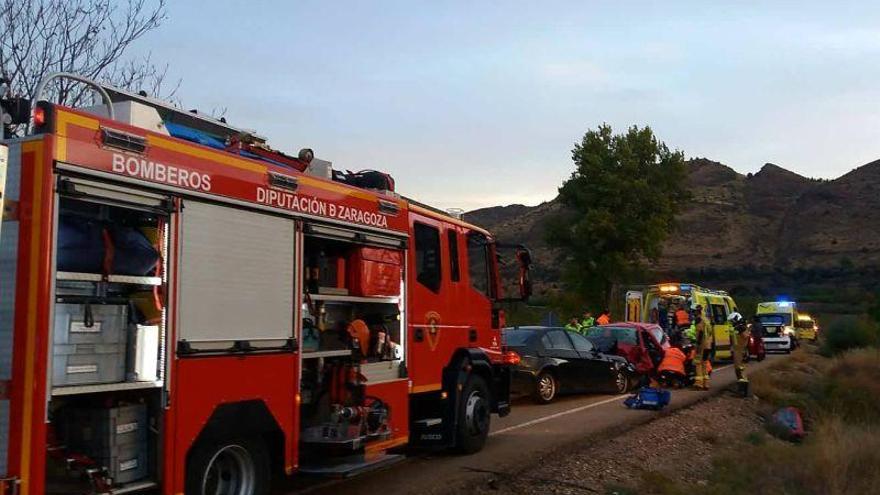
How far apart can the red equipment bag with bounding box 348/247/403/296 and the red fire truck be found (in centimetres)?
2

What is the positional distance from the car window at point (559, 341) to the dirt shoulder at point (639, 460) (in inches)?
95.8

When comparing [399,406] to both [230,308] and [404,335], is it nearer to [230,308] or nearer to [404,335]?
[404,335]

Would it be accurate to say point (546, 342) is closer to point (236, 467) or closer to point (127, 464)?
point (236, 467)

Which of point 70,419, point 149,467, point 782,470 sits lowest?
point 782,470

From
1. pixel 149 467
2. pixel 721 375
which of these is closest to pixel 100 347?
pixel 149 467

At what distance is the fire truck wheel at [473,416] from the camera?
30.1 ft

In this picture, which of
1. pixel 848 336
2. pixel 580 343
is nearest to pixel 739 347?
pixel 580 343

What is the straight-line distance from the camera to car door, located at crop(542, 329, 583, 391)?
15.0m

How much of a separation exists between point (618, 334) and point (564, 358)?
3.07m

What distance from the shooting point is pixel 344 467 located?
701cm

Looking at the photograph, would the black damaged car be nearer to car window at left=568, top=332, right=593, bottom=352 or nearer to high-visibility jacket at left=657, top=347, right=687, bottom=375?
car window at left=568, top=332, right=593, bottom=352

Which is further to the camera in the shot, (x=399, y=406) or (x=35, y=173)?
(x=399, y=406)

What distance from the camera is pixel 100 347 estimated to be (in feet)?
16.2

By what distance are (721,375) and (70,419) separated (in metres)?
18.9
